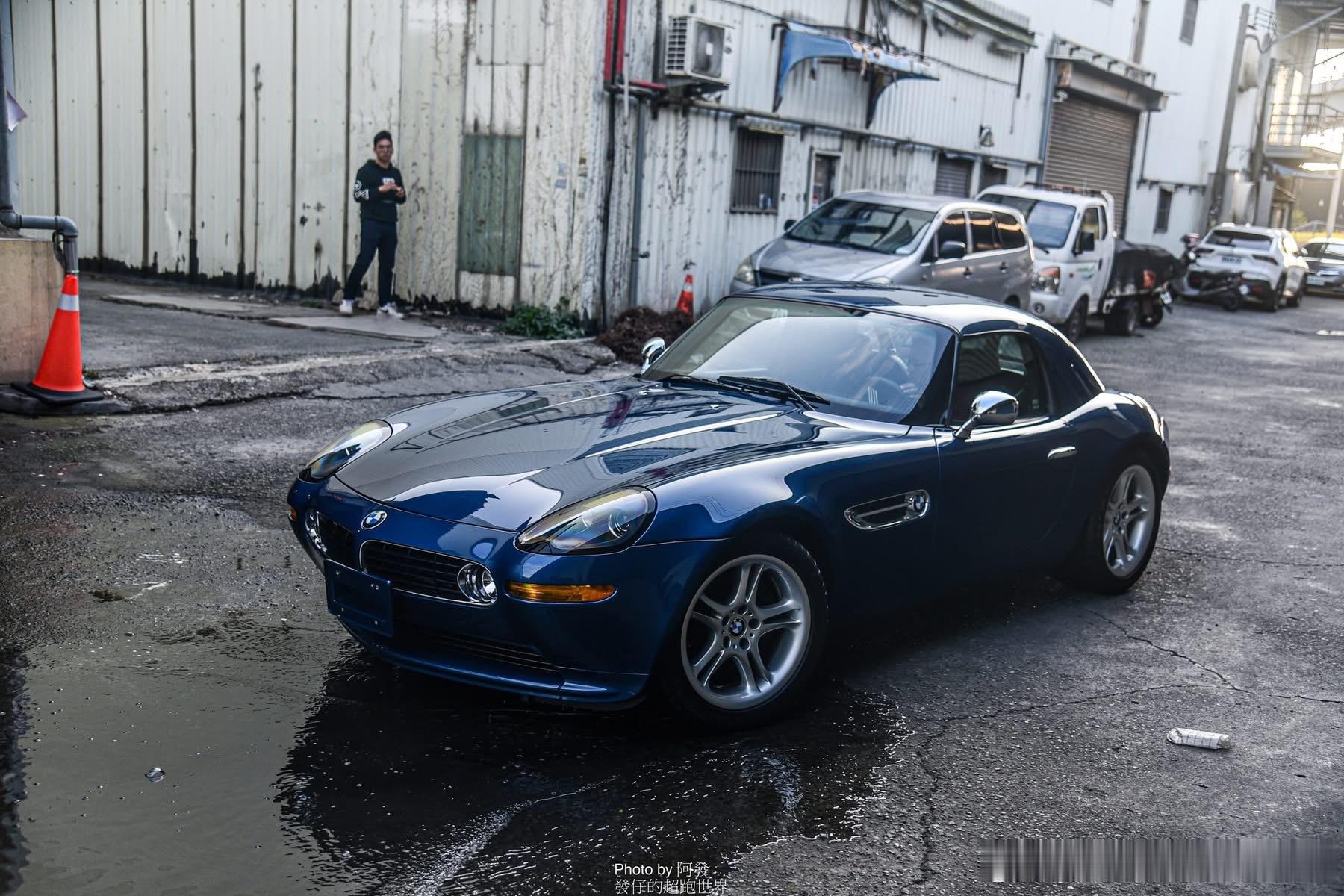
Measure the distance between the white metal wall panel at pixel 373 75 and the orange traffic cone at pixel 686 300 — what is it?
3.06m

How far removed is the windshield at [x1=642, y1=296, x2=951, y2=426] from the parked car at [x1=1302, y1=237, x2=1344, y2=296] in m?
31.2

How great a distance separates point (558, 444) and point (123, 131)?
1324 cm

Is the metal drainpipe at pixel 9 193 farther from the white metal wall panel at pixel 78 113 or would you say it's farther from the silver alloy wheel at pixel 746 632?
the white metal wall panel at pixel 78 113

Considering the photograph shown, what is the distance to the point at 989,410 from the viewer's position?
4797 mm

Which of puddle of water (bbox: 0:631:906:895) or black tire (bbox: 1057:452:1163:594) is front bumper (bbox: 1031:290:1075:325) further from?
puddle of water (bbox: 0:631:906:895)

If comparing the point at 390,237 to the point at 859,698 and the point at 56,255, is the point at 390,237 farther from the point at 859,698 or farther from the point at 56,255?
the point at 859,698

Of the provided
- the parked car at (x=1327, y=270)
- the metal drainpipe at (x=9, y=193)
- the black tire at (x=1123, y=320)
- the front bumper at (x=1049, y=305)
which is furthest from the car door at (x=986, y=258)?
the parked car at (x=1327, y=270)

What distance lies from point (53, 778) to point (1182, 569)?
5109 mm

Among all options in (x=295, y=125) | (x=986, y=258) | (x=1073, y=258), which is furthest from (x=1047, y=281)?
(x=295, y=125)

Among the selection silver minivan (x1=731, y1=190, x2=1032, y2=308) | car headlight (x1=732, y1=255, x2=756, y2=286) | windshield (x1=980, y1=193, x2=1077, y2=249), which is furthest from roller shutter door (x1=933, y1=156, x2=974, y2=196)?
car headlight (x1=732, y1=255, x2=756, y2=286)

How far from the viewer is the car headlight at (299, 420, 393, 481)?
453 cm

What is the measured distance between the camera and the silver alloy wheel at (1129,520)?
583cm

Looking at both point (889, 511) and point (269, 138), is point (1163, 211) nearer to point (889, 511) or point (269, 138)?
point (269, 138)

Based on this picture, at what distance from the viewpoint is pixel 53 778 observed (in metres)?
3.46
